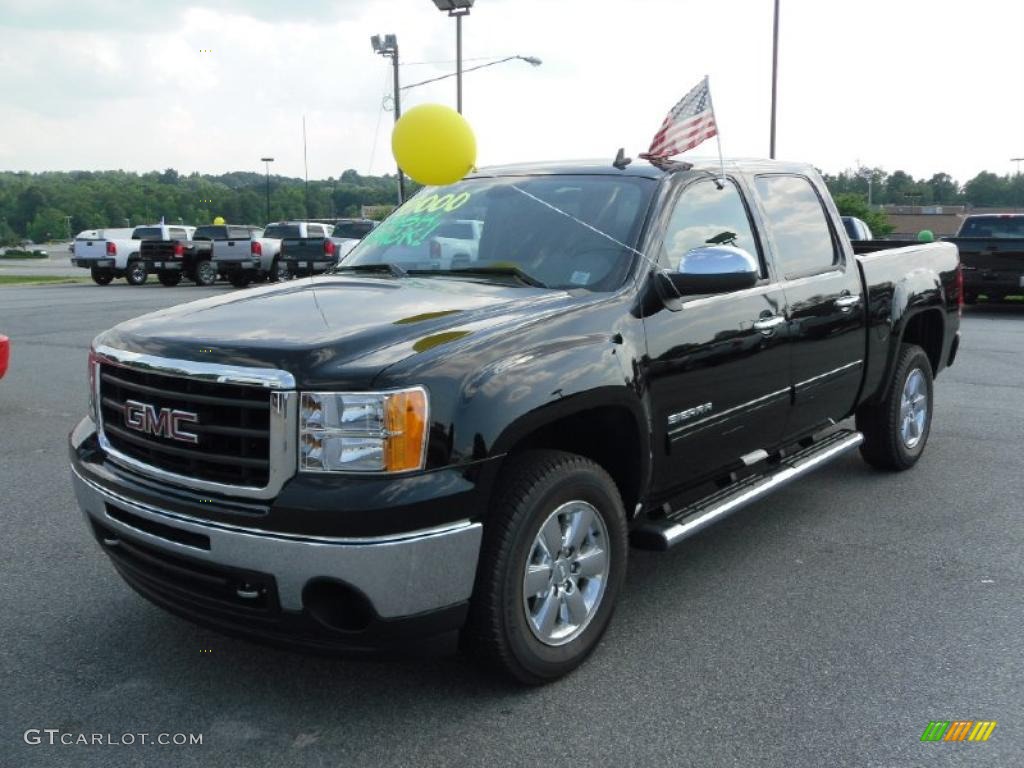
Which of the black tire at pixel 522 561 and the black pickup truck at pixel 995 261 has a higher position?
the black pickup truck at pixel 995 261

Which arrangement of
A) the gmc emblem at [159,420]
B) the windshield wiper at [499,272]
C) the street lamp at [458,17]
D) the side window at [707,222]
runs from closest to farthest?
1. the gmc emblem at [159,420]
2. the windshield wiper at [499,272]
3. the side window at [707,222]
4. the street lamp at [458,17]

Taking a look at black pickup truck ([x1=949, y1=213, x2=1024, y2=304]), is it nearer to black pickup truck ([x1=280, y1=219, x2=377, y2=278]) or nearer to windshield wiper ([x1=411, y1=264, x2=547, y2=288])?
windshield wiper ([x1=411, y1=264, x2=547, y2=288])

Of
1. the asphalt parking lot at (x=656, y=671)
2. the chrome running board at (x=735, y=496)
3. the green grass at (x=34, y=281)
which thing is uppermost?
the chrome running board at (x=735, y=496)

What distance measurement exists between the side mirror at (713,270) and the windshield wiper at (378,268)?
1185mm

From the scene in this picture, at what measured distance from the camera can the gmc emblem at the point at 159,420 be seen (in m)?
3.11

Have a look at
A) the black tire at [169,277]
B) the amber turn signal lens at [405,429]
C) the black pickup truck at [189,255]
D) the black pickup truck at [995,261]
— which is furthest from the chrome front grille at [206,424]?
the black tire at [169,277]

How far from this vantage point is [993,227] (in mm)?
17672

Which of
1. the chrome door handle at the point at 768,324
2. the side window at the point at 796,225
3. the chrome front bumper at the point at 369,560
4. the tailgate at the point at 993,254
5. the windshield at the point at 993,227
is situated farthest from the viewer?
the windshield at the point at 993,227

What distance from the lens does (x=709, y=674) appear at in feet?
11.5

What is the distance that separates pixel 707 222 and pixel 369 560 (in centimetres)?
237

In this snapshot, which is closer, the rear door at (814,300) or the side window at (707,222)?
the side window at (707,222)

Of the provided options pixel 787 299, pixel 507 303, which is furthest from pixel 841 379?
pixel 507 303

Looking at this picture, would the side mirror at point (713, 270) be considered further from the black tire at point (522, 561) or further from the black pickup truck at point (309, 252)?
the black pickup truck at point (309, 252)

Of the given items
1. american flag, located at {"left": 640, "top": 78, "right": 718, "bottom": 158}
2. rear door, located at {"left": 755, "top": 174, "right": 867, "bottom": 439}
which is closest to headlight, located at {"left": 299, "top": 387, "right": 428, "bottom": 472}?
american flag, located at {"left": 640, "top": 78, "right": 718, "bottom": 158}
